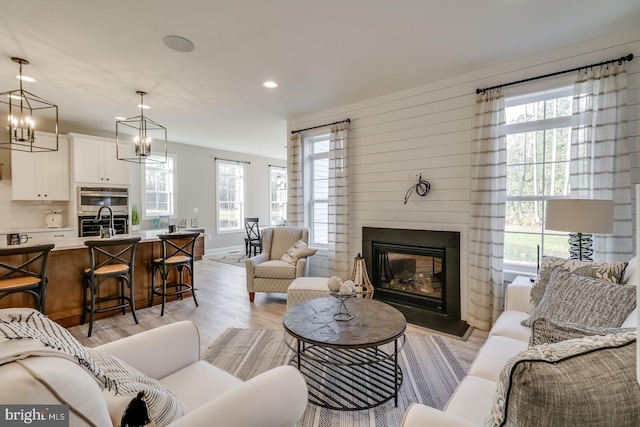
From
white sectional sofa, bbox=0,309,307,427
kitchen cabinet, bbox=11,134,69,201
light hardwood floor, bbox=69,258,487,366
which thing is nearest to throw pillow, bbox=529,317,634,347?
white sectional sofa, bbox=0,309,307,427

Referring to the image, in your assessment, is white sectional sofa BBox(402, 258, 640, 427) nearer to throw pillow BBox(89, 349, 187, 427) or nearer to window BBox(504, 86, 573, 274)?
throw pillow BBox(89, 349, 187, 427)

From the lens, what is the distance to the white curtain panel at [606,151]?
8.20 feet

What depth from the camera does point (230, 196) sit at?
8141 millimetres

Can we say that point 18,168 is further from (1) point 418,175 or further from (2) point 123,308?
(1) point 418,175

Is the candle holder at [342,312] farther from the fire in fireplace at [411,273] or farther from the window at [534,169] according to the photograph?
the window at [534,169]

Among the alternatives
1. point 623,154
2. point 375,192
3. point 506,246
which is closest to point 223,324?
point 375,192

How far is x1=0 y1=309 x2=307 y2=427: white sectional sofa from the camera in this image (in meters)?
0.62

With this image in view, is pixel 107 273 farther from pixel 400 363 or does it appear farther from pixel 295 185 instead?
pixel 400 363

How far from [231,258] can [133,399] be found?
6.59 m

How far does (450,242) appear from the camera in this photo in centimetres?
347

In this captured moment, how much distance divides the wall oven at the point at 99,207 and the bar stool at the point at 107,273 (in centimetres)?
204

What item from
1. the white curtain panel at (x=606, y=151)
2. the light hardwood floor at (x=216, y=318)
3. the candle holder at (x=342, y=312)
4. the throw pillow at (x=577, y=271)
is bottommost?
the light hardwood floor at (x=216, y=318)

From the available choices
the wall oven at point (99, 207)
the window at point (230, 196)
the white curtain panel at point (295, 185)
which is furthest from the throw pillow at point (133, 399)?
the window at point (230, 196)

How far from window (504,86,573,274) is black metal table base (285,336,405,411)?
6.44ft
